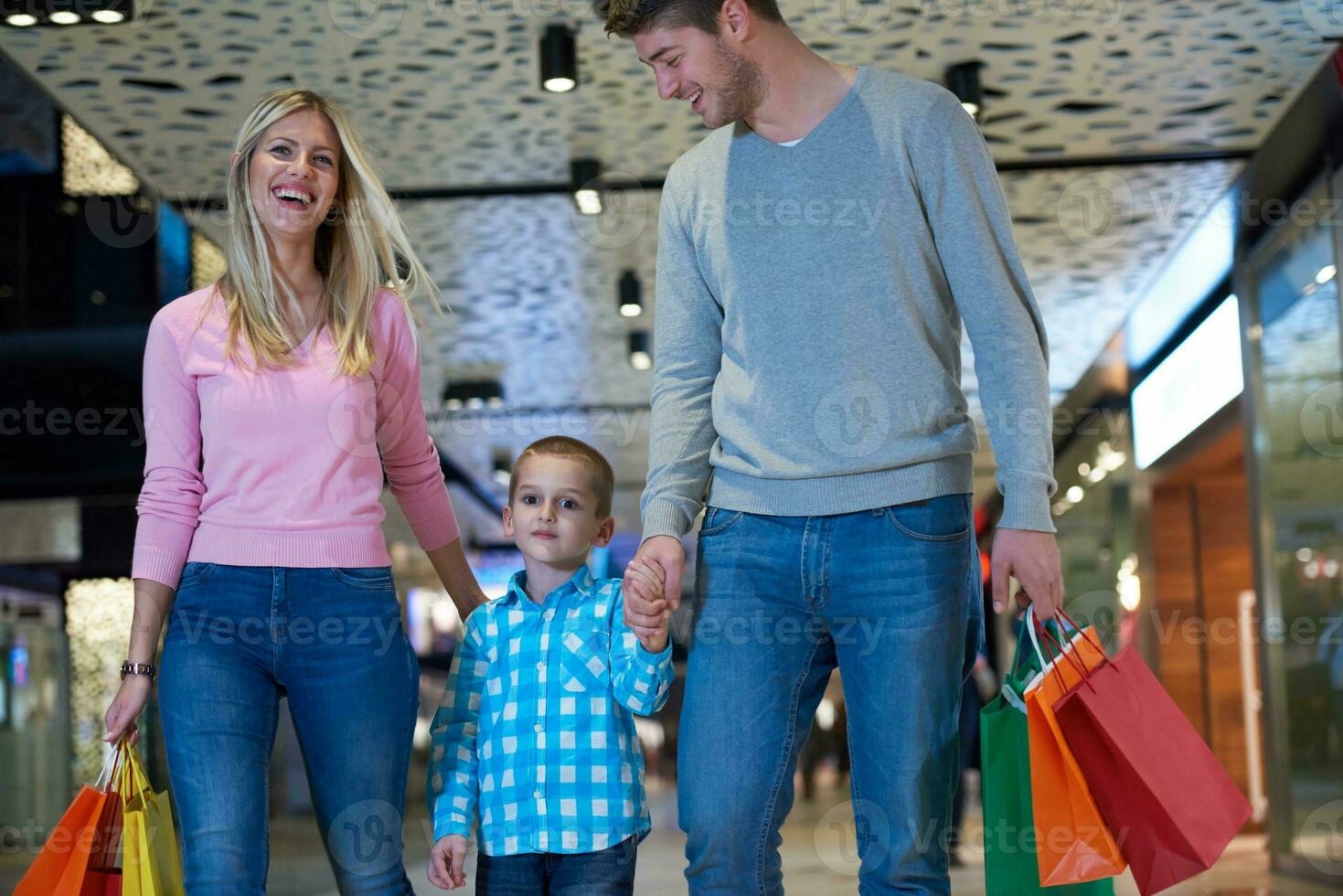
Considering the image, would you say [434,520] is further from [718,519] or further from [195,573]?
[718,519]

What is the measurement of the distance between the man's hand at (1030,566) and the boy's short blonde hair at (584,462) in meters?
0.63

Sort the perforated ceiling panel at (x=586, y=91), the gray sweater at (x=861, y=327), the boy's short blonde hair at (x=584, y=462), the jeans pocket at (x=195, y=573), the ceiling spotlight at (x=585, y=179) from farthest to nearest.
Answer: the ceiling spotlight at (x=585, y=179), the perforated ceiling panel at (x=586, y=91), the boy's short blonde hair at (x=584, y=462), the jeans pocket at (x=195, y=573), the gray sweater at (x=861, y=327)

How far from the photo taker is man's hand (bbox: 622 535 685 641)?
1850 millimetres

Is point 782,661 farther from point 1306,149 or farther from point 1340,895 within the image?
point 1306,149

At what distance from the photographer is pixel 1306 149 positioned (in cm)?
536

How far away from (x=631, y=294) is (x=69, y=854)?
5.42 meters

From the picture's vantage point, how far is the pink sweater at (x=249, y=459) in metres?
1.93

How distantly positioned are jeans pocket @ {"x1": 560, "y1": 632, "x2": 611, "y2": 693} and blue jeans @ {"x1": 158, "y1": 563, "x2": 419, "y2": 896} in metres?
0.23

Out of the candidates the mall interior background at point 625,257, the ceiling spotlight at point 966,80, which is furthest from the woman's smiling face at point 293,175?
the ceiling spotlight at point 966,80

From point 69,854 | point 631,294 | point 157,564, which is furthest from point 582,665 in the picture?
point 631,294

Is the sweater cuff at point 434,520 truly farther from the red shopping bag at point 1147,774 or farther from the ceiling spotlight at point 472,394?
the ceiling spotlight at point 472,394

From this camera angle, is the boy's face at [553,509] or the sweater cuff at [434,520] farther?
the sweater cuff at [434,520]

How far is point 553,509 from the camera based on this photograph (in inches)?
83.5

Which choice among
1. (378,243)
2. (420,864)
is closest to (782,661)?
(378,243)
